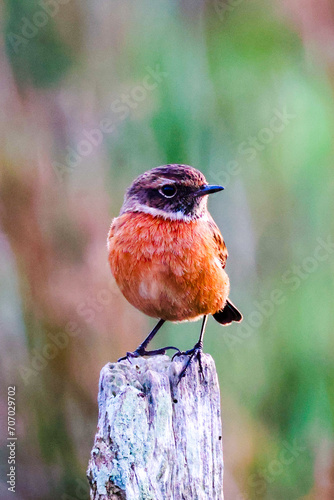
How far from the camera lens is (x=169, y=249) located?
4051 millimetres

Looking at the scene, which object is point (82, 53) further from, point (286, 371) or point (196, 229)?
point (286, 371)

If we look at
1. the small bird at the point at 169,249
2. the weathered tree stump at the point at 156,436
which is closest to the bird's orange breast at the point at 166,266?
the small bird at the point at 169,249

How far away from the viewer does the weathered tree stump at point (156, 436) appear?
2.77m

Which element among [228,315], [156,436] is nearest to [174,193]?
[228,315]

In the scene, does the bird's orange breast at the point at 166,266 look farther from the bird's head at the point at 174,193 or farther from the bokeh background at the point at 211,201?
the bokeh background at the point at 211,201

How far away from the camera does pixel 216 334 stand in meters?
6.08

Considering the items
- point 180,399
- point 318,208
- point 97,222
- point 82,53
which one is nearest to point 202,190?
point 180,399

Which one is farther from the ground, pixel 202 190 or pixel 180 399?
pixel 202 190

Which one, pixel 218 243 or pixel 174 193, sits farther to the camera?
pixel 218 243

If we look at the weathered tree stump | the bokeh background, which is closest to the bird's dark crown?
the weathered tree stump

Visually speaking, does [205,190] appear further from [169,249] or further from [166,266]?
[166,266]

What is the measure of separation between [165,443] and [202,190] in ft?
5.92

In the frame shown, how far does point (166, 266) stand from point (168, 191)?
553 millimetres

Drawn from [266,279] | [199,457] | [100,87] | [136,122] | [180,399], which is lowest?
[199,457]
